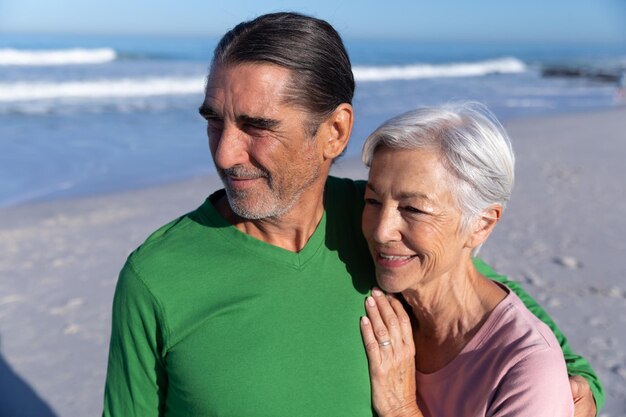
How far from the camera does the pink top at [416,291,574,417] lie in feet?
6.75

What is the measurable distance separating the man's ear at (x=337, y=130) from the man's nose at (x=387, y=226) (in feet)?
0.92

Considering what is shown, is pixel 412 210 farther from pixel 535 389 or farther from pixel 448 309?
pixel 535 389

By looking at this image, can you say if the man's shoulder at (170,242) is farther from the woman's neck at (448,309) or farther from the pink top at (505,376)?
the pink top at (505,376)

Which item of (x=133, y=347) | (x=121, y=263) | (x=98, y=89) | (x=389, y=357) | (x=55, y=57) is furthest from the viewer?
(x=55, y=57)

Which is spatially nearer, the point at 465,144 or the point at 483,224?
the point at 465,144

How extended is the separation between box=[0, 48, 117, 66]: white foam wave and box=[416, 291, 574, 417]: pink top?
32.4 m

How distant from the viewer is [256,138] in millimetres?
2109

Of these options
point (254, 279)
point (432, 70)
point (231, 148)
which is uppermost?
point (231, 148)

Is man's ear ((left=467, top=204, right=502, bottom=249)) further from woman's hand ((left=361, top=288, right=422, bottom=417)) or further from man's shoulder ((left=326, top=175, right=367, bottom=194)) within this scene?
man's shoulder ((left=326, top=175, right=367, bottom=194))

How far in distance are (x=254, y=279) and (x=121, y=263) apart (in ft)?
17.1

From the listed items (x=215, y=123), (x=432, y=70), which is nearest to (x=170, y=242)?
(x=215, y=123)

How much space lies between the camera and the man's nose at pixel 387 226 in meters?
2.26

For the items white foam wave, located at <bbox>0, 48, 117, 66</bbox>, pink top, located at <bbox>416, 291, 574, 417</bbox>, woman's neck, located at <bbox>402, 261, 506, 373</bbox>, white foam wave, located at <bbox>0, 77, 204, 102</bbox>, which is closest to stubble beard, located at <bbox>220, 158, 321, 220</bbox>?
woman's neck, located at <bbox>402, 261, 506, 373</bbox>

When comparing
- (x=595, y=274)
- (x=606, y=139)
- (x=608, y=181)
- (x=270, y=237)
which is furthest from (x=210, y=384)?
(x=606, y=139)
